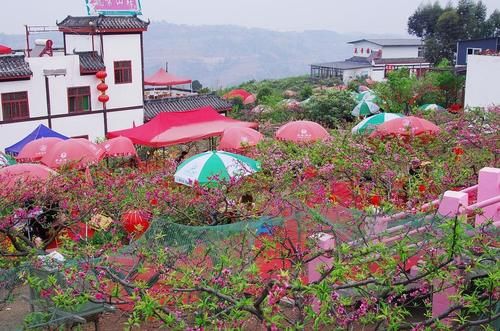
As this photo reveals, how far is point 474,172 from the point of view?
10.0m

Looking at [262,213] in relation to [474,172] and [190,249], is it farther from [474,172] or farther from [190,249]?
[474,172]

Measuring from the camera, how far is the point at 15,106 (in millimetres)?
19984

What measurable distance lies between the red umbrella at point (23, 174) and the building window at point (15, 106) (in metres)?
10.5

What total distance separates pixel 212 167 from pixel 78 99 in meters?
12.6

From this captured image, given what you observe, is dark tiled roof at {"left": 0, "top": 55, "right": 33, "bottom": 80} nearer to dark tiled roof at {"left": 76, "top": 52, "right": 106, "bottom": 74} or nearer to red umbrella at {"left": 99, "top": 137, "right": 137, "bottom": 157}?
dark tiled roof at {"left": 76, "top": 52, "right": 106, "bottom": 74}

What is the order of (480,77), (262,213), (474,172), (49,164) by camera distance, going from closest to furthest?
(262,213), (474,172), (49,164), (480,77)

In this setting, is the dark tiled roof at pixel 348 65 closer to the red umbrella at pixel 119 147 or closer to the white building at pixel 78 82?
the white building at pixel 78 82

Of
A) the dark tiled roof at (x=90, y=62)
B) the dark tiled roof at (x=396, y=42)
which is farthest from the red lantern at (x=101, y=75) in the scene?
the dark tiled roof at (x=396, y=42)

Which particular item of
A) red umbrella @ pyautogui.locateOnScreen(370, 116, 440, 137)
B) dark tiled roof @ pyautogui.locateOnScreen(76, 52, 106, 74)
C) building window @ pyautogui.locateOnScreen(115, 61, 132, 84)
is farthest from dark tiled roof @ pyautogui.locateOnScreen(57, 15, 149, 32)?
red umbrella @ pyautogui.locateOnScreen(370, 116, 440, 137)

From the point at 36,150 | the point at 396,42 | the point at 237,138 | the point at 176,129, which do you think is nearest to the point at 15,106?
the point at 36,150

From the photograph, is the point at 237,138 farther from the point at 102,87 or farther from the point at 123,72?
the point at 123,72

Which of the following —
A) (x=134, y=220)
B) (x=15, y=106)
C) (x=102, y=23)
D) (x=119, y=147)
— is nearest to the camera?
(x=134, y=220)

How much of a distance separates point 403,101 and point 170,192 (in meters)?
19.1

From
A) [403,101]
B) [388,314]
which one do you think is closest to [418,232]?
[388,314]
